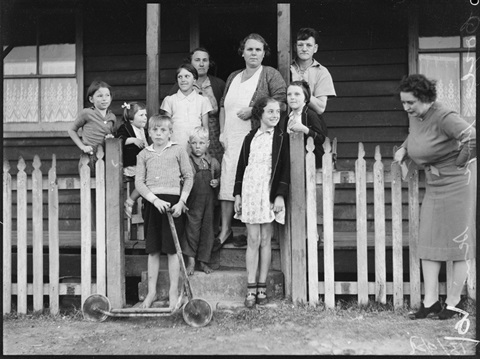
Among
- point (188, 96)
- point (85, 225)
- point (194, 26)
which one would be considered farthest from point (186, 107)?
point (194, 26)

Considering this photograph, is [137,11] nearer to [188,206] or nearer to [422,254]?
[188,206]

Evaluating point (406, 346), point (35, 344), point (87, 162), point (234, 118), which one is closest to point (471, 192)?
point (406, 346)

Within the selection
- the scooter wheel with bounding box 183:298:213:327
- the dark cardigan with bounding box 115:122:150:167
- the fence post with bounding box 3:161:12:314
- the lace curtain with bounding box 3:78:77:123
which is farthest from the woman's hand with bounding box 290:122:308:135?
the lace curtain with bounding box 3:78:77:123

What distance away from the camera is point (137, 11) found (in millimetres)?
7855

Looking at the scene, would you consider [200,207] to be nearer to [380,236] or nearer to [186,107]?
[186,107]

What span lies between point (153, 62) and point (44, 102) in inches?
126

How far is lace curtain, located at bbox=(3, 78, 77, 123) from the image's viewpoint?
8.04 m

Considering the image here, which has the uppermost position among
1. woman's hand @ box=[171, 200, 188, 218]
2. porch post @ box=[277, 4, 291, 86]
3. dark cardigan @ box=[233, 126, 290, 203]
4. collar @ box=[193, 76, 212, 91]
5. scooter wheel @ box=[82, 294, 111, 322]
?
porch post @ box=[277, 4, 291, 86]

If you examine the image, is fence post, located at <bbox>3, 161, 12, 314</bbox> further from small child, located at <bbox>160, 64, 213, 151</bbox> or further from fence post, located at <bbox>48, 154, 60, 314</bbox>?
small child, located at <bbox>160, 64, 213, 151</bbox>

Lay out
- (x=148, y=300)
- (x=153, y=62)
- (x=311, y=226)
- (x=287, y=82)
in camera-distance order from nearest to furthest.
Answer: (x=148, y=300) < (x=311, y=226) < (x=287, y=82) < (x=153, y=62)

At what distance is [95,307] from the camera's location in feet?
15.8

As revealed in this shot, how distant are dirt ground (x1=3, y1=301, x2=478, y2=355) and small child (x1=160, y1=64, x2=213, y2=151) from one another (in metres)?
1.71

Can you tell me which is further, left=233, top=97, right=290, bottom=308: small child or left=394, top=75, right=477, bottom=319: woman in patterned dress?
left=233, top=97, right=290, bottom=308: small child

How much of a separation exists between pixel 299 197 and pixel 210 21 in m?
4.13
